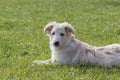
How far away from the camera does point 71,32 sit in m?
9.58

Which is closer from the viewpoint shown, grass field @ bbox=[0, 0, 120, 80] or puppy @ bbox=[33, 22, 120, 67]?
grass field @ bbox=[0, 0, 120, 80]

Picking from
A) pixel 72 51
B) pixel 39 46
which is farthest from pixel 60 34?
pixel 39 46

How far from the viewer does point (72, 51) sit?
9.62 m

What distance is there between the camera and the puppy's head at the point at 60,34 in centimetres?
934

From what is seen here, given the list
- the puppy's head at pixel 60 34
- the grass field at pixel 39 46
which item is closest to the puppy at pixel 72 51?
the puppy's head at pixel 60 34

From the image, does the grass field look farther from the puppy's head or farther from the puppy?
the puppy's head

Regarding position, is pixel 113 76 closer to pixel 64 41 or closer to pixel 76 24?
pixel 64 41

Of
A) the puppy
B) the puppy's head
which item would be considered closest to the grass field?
the puppy

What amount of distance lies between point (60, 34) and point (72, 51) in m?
0.51

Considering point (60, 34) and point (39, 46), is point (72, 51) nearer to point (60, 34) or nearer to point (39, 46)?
point (60, 34)

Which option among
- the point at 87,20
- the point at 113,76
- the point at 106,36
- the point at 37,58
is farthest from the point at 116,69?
the point at 87,20

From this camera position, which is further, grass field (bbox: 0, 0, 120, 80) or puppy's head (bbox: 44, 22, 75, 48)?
puppy's head (bbox: 44, 22, 75, 48)

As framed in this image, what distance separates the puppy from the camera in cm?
938

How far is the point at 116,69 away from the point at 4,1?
74.9 feet
